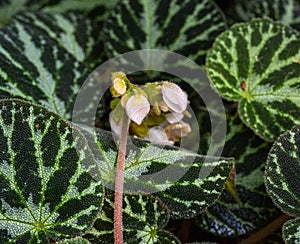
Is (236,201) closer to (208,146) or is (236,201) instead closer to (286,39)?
(208,146)

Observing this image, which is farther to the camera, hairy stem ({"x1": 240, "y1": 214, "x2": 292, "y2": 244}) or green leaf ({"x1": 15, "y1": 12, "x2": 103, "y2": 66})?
green leaf ({"x1": 15, "y1": 12, "x2": 103, "y2": 66})

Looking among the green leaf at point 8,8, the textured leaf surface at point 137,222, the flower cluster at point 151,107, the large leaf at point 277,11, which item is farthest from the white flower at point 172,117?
the green leaf at point 8,8

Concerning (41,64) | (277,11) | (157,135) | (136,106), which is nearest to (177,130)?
(157,135)

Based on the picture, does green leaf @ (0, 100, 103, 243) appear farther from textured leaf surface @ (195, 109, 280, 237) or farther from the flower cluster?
textured leaf surface @ (195, 109, 280, 237)

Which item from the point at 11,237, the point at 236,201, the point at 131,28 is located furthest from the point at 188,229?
the point at 131,28

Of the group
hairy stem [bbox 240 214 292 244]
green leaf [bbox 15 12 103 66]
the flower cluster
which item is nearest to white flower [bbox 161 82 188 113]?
the flower cluster
